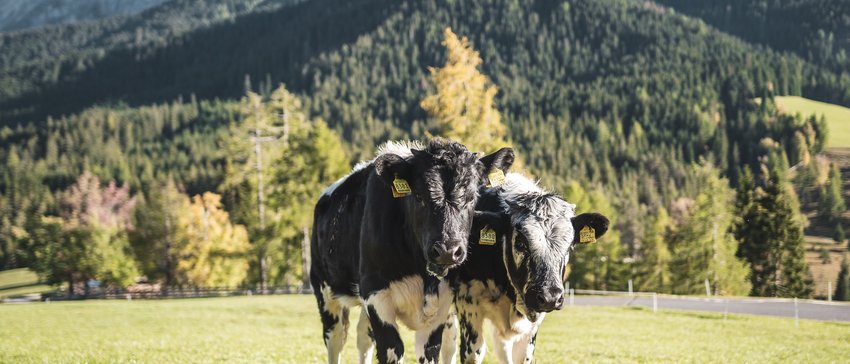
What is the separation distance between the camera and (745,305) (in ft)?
144

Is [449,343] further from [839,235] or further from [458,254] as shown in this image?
[839,235]

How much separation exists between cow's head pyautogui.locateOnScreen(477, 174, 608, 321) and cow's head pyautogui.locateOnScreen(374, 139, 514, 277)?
70cm

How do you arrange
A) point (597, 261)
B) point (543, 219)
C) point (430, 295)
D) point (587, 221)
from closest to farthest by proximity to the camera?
point (430, 295), point (543, 219), point (587, 221), point (597, 261)

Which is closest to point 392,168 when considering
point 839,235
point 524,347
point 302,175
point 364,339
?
point 524,347

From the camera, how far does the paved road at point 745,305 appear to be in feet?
127

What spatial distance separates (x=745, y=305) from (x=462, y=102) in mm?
19924

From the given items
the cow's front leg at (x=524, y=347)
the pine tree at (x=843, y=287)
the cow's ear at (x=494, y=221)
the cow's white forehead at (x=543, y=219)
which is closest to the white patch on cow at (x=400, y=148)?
the cow's ear at (x=494, y=221)

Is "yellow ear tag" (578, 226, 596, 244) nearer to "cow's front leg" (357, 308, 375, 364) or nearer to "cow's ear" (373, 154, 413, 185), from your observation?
"cow's ear" (373, 154, 413, 185)

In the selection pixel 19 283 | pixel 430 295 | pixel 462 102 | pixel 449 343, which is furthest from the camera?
pixel 19 283

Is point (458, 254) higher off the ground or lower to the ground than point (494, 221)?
lower

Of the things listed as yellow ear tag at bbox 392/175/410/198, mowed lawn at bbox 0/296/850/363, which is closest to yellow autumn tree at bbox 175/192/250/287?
mowed lawn at bbox 0/296/850/363

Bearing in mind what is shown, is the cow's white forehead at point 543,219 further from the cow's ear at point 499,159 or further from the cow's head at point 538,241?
the cow's ear at point 499,159

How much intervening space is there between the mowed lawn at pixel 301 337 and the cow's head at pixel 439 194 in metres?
7.81

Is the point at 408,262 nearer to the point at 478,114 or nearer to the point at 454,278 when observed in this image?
the point at 454,278
